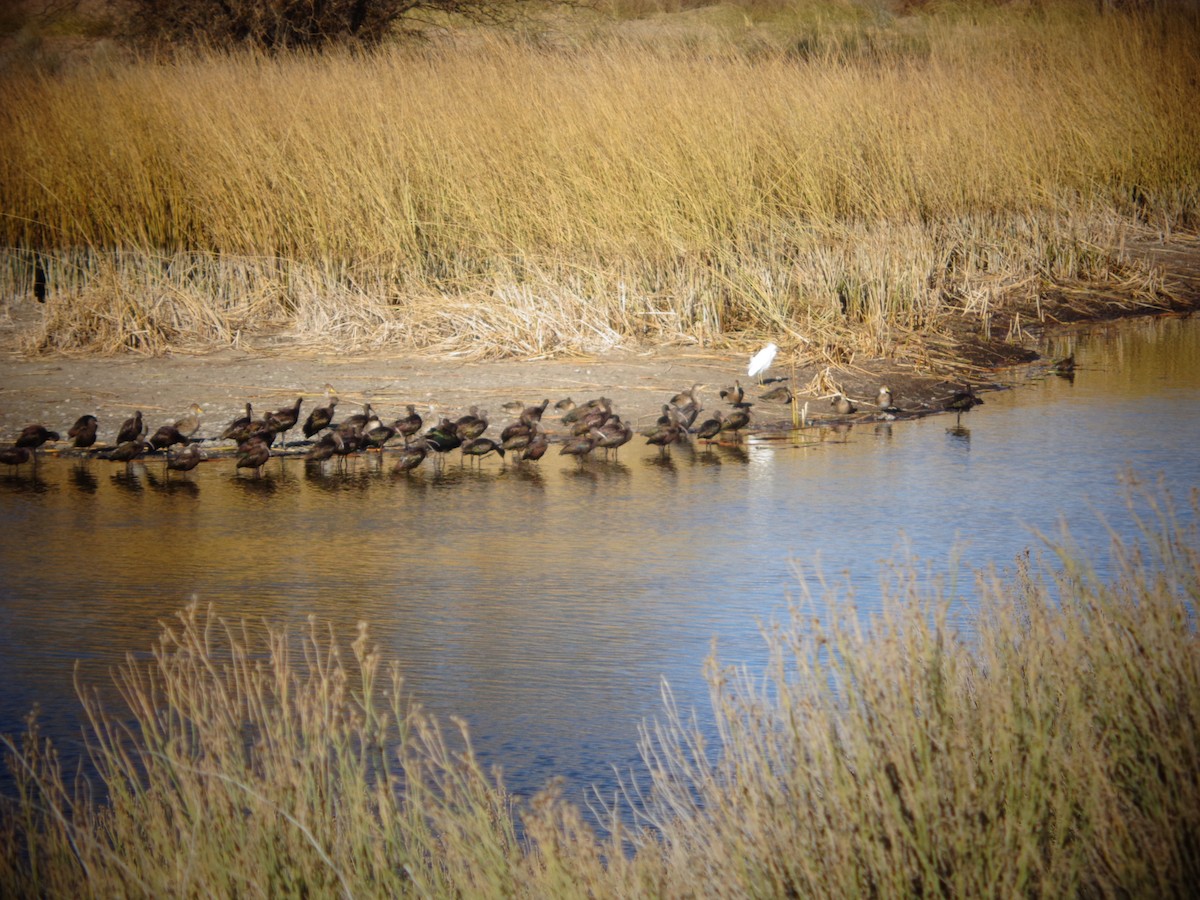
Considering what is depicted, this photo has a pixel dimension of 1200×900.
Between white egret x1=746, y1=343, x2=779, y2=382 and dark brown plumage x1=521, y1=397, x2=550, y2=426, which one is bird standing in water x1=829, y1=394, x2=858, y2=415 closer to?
white egret x1=746, y1=343, x2=779, y2=382

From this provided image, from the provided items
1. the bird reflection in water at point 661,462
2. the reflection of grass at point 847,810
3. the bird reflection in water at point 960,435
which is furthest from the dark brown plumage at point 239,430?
the reflection of grass at point 847,810

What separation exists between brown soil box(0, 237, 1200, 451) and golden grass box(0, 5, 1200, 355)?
0.33 m

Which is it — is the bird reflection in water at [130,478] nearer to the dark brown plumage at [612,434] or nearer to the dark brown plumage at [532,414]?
the dark brown plumage at [532,414]

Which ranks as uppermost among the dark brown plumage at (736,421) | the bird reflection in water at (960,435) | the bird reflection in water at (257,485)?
the dark brown plumage at (736,421)

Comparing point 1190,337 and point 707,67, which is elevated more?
point 707,67

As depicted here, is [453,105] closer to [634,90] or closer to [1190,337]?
[634,90]

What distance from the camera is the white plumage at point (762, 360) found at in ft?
30.3

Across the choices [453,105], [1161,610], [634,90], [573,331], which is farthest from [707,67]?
[1161,610]

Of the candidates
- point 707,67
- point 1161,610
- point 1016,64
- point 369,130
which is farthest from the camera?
point 1016,64

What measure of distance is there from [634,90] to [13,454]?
256 inches

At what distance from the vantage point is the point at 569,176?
11656mm

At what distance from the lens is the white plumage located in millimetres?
9234

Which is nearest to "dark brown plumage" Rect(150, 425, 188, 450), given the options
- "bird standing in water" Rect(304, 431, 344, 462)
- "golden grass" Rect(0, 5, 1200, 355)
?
"bird standing in water" Rect(304, 431, 344, 462)

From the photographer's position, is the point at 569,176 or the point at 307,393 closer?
the point at 307,393
